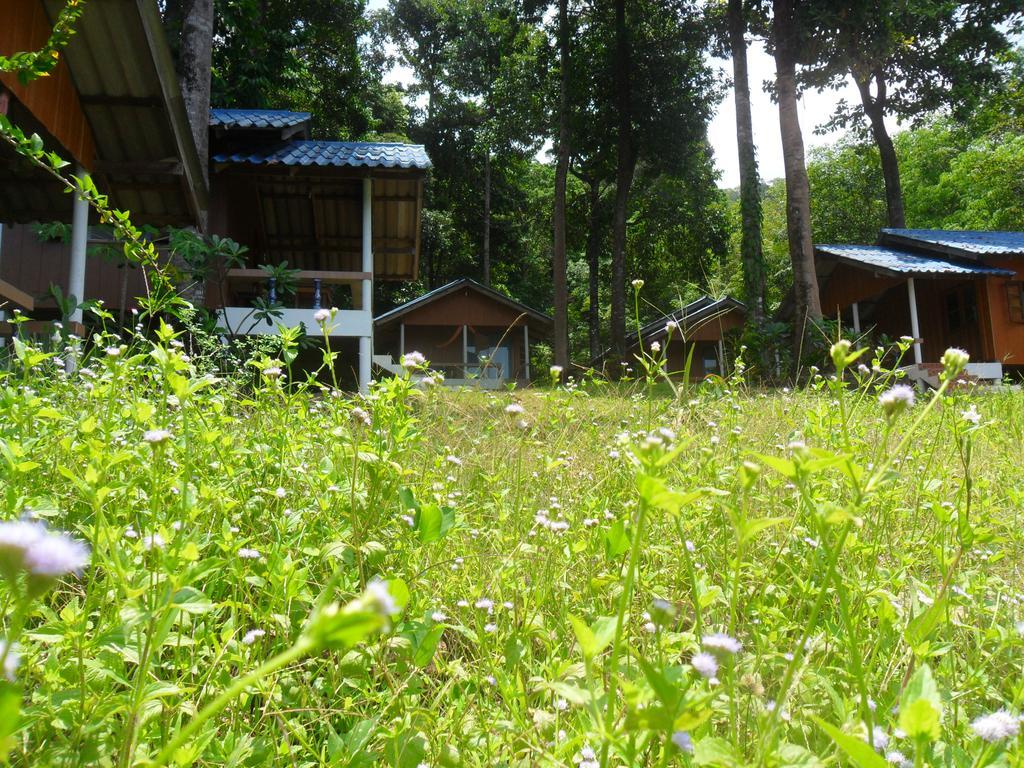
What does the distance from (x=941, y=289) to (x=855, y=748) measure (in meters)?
23.2

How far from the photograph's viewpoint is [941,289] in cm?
2009

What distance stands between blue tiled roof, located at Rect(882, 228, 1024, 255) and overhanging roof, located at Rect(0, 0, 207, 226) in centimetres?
1818

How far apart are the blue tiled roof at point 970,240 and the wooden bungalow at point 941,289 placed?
22 millimetres

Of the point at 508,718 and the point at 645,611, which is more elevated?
the point at 645,611

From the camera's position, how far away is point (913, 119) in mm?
21734

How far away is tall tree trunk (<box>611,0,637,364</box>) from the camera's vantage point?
22219 mm

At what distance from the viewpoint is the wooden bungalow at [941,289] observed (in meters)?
17.5

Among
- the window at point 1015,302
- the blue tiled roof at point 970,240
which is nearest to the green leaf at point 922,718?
the blue tiled roof at point 970,240

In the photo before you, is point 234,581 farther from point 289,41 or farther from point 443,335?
point 443,335

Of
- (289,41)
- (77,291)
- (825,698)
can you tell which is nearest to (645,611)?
(825,698)

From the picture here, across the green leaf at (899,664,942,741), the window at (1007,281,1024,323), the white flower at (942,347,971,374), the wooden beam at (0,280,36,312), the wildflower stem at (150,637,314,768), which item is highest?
the window at (1007,281,1024,323)

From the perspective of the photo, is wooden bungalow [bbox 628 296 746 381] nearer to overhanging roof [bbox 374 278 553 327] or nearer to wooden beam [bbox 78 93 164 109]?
overhanging roof [bbox 374 278 553 327]

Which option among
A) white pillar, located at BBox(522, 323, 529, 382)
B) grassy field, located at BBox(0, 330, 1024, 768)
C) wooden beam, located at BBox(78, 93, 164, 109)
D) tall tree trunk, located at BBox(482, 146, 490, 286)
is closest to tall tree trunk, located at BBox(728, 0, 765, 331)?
white pillar, located at BBox(522, 323, 529, 382)

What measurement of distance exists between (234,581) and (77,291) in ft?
21.0
